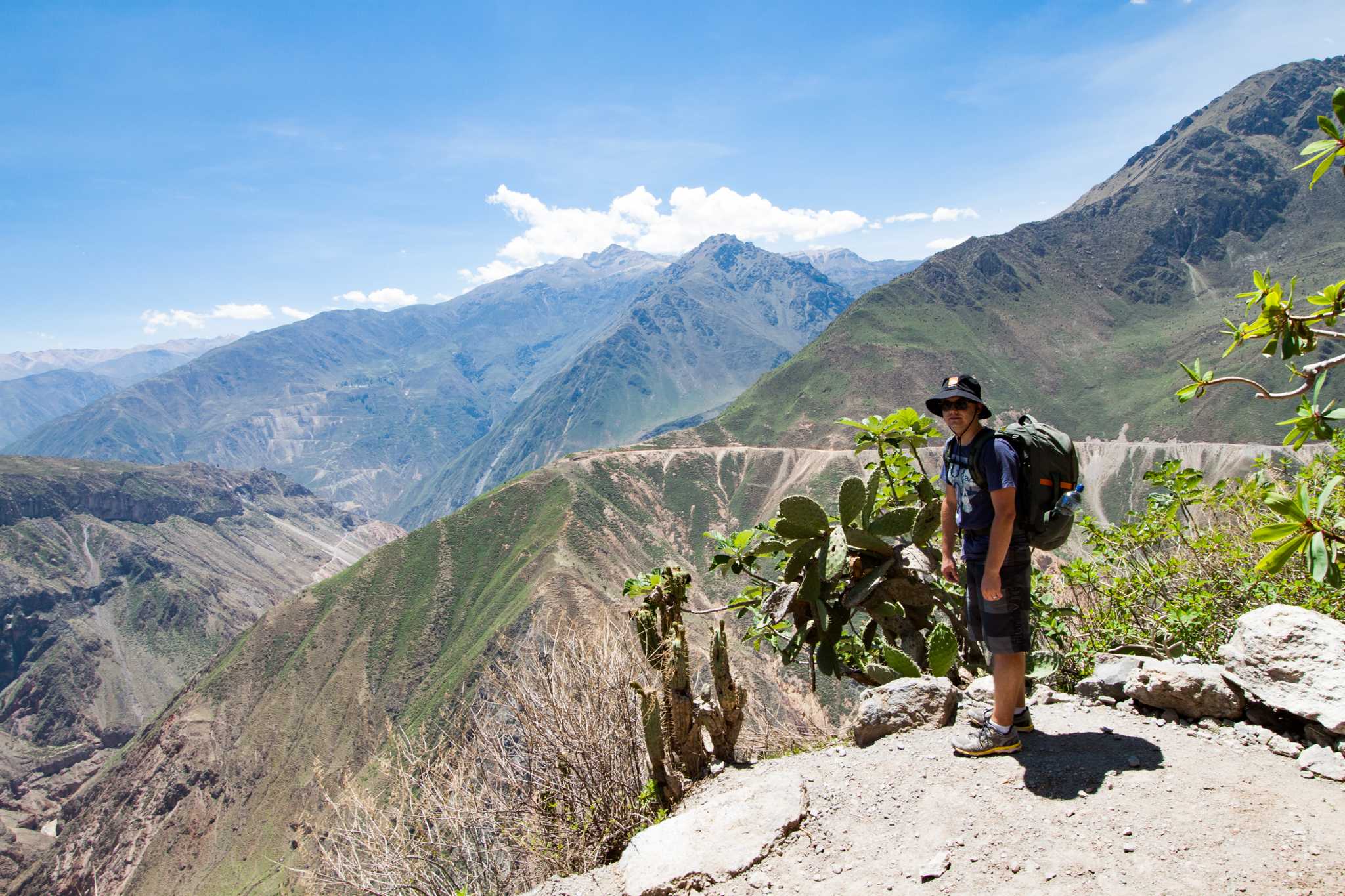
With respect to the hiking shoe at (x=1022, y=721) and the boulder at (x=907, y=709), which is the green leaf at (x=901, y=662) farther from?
the hiking shoe at (x=1022, y=721)

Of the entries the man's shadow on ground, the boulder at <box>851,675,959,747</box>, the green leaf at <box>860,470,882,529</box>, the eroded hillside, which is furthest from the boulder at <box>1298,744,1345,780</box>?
the eroded hillside

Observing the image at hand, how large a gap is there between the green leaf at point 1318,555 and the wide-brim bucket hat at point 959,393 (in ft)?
7.50

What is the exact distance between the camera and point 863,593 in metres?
5.93

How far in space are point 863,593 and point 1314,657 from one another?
2.91 metres

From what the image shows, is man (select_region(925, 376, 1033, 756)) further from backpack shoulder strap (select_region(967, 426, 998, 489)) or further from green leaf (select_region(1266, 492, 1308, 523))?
green leaf (select_region(1266, 492, 1308, 523))

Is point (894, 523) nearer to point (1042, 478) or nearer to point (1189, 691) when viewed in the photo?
point (1042, 478)

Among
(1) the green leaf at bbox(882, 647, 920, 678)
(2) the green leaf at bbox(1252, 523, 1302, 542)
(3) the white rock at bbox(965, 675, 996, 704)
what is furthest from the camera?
(1) the green leaf at bbox(882, 647, 920, 678)

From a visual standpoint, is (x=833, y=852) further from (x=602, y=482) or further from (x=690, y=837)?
(x=602, y=482)

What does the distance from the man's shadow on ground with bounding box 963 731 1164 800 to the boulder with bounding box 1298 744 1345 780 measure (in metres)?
0.68

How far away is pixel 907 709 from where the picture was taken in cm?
525

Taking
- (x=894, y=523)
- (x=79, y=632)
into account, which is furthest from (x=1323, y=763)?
(x=79, y=632)

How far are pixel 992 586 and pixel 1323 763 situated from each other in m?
1.87

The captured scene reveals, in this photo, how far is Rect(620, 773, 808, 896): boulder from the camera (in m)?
3.99

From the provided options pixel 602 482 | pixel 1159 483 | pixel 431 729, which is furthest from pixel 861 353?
pixel 1159 483
